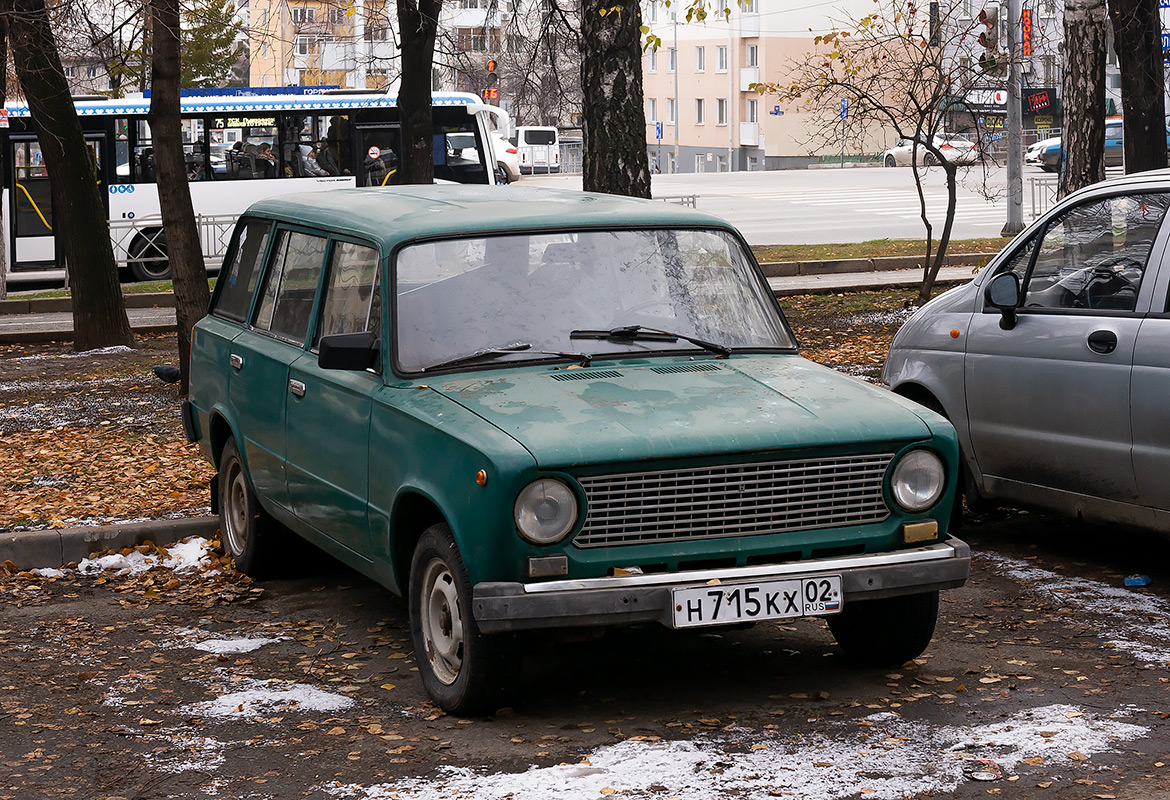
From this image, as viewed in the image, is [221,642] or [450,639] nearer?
[450,639]

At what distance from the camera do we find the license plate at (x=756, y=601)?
4.89 meters

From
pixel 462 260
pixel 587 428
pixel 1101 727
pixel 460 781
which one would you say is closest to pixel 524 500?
pixel 587 428

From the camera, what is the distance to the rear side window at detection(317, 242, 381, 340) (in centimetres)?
596

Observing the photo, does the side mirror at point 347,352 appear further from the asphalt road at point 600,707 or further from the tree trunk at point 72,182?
the tree trunk at point 72,182

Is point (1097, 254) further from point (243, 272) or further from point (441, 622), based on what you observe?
point (243, 272)

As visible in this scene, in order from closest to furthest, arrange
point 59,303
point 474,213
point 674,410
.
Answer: point 674,410 < point 474,213 < point 59,303

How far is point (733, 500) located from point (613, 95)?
8.47 meters

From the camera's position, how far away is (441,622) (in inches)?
209

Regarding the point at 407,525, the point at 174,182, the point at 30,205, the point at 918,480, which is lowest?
the point at 407,525

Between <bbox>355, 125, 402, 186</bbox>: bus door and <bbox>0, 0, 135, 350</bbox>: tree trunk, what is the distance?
477 inches

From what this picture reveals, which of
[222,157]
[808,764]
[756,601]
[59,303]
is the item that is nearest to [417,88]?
[59,303]

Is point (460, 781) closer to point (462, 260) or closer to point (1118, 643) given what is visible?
point (462, 260)

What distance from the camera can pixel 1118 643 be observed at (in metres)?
5.96

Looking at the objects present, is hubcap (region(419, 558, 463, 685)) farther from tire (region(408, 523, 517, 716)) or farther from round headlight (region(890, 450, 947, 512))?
round headlight (region(890, 450, 947, 512))
